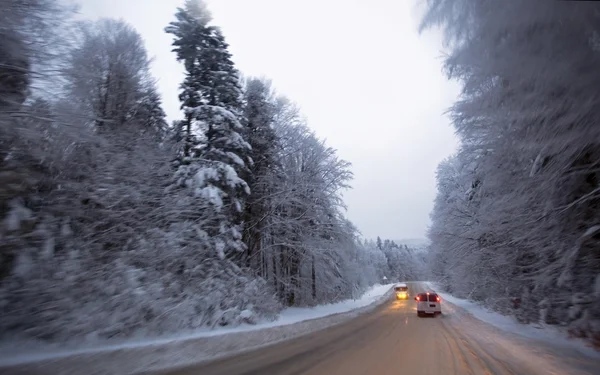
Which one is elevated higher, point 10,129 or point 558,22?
point 558,22

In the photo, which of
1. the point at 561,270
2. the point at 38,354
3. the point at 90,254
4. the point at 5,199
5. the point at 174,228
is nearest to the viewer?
the point at 38,354

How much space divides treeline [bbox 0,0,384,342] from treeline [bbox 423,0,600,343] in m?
7.83

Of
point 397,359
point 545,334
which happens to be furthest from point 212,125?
point 545,334

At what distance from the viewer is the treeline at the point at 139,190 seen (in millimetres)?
7844

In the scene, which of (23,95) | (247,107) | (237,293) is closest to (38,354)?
(23,95)

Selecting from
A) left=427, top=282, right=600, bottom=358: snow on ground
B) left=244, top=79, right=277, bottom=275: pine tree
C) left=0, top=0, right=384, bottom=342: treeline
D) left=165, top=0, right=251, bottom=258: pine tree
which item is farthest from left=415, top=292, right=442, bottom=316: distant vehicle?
left=165, top=0, right=251, bottom=258: pine tree

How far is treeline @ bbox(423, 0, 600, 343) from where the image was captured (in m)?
5.73

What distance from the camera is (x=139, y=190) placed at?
44.1ft

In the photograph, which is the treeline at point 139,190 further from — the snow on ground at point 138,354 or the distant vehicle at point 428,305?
the distant vehicle at point 428,305

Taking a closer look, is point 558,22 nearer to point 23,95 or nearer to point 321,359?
point 321,359

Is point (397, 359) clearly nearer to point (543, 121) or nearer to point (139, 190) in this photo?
point (543, 121)

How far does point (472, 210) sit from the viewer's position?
984 inches

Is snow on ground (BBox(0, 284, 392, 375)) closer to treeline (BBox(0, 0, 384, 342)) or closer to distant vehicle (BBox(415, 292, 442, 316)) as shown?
treeline (BBox(0, 0, 384, 342))

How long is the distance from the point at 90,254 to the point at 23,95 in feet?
15.7
